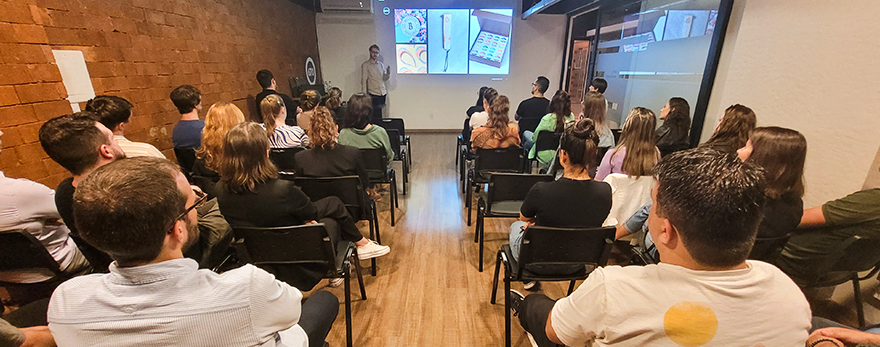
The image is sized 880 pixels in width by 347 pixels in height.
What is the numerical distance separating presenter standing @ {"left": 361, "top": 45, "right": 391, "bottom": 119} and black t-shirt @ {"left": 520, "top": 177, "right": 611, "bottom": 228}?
549 centimetres

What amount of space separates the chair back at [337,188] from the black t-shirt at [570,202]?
121cm

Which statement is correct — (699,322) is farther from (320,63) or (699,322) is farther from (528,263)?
(320,63)

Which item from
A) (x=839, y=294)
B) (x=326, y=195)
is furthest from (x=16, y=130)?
(x=839, y=294)

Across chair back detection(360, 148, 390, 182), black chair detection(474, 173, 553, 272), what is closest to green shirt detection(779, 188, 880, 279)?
black chair detection(474, 173, 553, 272)

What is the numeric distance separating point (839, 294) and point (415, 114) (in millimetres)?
6524

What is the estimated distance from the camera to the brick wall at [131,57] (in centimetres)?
196

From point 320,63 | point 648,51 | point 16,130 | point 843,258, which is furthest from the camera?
point 320,63

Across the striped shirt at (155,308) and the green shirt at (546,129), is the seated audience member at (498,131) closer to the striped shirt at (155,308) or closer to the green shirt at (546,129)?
the green shirt at (546,129)

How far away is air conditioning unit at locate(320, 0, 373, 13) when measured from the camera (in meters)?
6.63

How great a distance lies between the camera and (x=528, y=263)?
1.71 m

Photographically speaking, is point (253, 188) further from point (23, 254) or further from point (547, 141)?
point (547, 141)

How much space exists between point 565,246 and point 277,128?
2.64 meters

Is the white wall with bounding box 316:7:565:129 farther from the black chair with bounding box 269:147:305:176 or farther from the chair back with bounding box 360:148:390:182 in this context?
the black chair with bounding box 269:147:305:176

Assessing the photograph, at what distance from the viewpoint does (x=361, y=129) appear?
3.20 m
